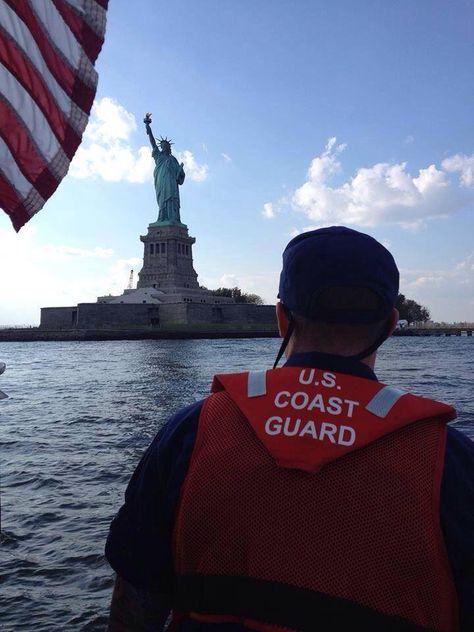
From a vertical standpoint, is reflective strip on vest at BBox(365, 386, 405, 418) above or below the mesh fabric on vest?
above

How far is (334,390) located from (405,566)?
0.48 meters

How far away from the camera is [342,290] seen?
1.66m

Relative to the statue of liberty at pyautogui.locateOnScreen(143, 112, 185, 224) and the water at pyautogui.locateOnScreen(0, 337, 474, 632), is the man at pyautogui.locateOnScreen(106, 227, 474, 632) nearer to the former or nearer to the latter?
the water at pyautogui.locateOnScreen(0, 337, 474, 632)

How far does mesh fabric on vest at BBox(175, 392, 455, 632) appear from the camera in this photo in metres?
1.34

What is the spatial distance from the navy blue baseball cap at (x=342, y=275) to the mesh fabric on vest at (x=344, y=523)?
0.40 m

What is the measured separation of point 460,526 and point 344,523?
31cm

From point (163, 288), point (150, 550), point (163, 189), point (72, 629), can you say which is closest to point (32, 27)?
point (150, 550)

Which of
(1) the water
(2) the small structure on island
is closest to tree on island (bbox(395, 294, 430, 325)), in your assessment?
(2) the small structure on island

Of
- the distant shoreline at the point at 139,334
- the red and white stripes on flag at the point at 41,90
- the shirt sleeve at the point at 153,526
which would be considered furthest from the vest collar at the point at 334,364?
the distant shoreline at the point at 139,334

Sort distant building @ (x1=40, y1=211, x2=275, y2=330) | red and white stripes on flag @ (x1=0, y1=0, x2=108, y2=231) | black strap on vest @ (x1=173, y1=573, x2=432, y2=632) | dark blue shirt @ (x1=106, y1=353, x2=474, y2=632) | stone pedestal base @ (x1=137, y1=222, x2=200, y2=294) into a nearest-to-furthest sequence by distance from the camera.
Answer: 1. black strap on vest @ (x1=173, y1=573, x2=432, y2=632)
2. dark blue shirt @ (x1=106, y1=353, x2=474, y2=632)
3. red and white stripes on flag @ (x1=0, y1=0, x2=108, y2=231)
4. distant building @ (x1=40, y1=211, x2=275, y2=330)
5. stone pedestal base @ (x1=137, y1=222, x2=200, y2=294)

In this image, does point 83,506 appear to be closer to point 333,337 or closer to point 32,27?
point 32,27

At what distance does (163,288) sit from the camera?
72438mm

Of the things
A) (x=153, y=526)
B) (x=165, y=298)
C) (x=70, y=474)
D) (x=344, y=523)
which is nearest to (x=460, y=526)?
(x=344, y=523)

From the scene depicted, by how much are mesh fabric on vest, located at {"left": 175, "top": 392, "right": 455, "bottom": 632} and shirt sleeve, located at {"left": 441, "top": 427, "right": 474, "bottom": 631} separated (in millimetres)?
34
